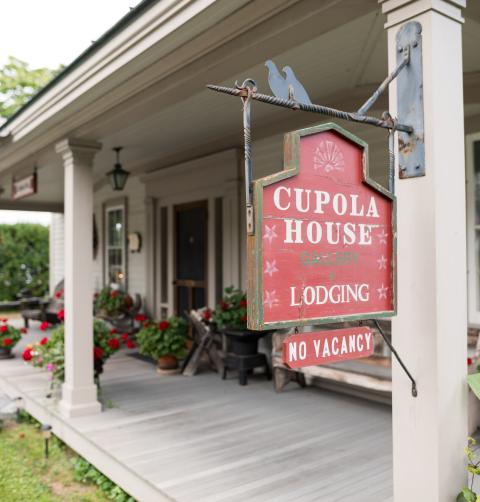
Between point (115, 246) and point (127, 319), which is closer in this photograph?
point (127, 319)

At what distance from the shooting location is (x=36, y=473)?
4.09 meters

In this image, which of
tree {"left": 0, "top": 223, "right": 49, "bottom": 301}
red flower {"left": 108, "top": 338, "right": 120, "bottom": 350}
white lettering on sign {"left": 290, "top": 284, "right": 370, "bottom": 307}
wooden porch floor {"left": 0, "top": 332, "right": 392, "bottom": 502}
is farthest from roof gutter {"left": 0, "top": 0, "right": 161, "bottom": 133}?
tree {"left": 0, "top": 223, "right": 49, "bottom": 301}

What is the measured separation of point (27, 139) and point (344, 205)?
4360 millimetres

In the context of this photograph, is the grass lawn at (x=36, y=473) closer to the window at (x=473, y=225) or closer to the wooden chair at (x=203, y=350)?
the wooden chair at (x=203, y=350)

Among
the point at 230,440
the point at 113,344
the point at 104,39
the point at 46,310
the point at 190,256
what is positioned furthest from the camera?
the point at 46,310

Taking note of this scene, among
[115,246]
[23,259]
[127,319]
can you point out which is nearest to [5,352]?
[127,319]

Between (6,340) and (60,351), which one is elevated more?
(60,351)

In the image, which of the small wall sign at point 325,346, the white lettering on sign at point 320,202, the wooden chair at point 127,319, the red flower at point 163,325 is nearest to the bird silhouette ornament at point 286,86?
the white lettering on sign at point 320,202

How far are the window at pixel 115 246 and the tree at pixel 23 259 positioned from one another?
8293 millimetres

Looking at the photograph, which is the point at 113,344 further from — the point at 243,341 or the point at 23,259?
the point at 23,259

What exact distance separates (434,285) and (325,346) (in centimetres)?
51

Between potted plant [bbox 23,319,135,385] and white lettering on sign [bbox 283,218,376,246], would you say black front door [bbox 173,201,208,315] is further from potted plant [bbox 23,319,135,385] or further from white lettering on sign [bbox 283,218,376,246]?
white lettering on sign [bbox 283,218,376,246]

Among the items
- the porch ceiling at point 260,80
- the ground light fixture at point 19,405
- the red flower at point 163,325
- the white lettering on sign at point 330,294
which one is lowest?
the ground light fixture at point 19,405

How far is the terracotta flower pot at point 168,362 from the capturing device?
6109 millimetres
